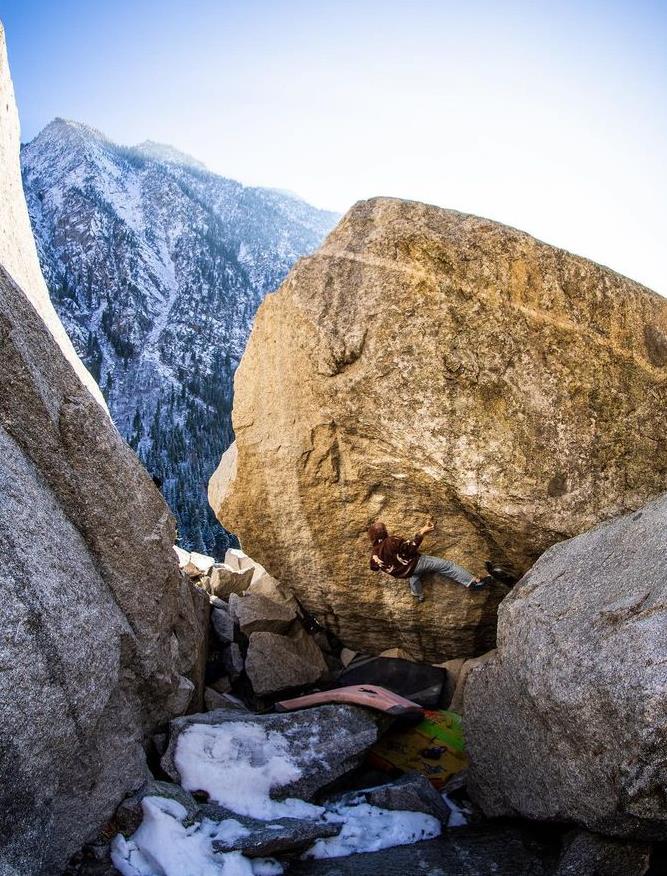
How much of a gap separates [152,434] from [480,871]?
14100 cm

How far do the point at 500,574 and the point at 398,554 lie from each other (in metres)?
2.07

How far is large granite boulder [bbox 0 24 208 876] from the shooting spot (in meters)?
4.95

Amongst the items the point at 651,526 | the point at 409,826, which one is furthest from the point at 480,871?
the point at 651,526

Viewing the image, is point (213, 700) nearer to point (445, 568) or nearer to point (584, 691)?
point (445, 568)

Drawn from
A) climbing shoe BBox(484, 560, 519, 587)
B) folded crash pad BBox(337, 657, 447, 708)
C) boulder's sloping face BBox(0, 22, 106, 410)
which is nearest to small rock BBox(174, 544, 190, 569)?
boulder's sloping face BBox(0, 22, 106, 410)

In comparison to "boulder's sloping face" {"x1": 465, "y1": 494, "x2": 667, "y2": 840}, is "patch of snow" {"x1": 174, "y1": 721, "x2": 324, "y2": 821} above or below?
below

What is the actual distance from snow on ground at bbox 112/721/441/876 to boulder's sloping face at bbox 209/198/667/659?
444 centimetres

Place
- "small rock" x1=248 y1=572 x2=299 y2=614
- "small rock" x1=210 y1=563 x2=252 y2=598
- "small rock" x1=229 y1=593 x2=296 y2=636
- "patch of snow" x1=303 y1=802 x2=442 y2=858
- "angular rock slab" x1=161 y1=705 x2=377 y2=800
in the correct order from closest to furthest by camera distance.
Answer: "patch of snow" x1=303 y1=802 x2=442 y2=858, "angular rock slab" x1=161 y1=705 x2=377 y2=800, "small rock" x1=229 y1=593 x2=296 y2=636, "small rock" x1=248 y1=572 x2=299 y2=614, "small rock" x1=210 y1=563 x2=252 y2=598

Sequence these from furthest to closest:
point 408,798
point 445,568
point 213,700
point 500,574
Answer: point 500,574 → point 445,568 → point 213,700 → point 408,798

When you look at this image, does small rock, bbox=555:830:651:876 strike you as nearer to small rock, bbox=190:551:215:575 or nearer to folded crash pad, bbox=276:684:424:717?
folded crash pad, bbox=276:684:424:717

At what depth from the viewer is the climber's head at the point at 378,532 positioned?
9.76 m

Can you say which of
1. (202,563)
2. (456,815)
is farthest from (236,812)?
(202,563)

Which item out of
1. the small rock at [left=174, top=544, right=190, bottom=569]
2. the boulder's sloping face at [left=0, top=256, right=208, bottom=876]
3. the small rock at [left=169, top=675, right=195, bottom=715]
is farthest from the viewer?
the small rock at [left=174, top=544, right=190, bottom=569]

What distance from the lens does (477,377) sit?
892 cm
